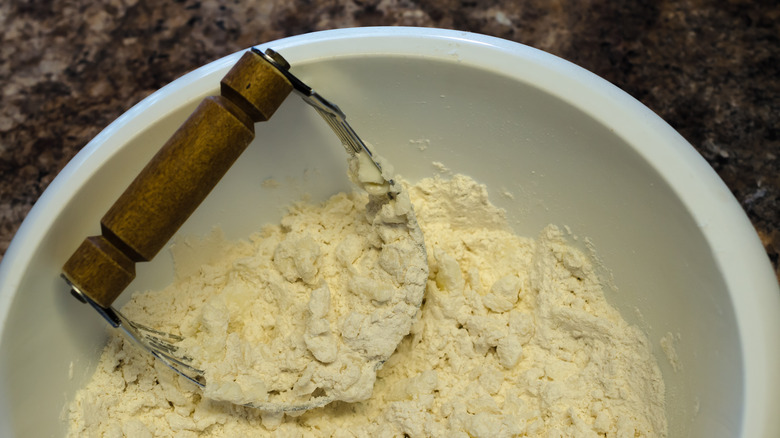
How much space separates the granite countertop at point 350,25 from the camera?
2.79ft

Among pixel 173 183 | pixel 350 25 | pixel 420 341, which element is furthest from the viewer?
pixel 350 25

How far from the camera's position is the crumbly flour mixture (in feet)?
2.16

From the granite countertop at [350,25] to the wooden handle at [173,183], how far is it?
1.28ft

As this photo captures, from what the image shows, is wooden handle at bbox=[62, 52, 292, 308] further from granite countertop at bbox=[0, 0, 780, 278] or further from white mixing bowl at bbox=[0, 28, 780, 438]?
granite countertop at bbox=[0, 0, 780, 278]

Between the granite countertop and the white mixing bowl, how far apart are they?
0.28 meters

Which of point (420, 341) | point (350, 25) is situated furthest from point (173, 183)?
point (350, 25)

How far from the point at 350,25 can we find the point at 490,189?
0.38 meters

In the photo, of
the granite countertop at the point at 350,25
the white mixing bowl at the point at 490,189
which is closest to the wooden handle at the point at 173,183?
the white mixing bowl at the point at 490,189

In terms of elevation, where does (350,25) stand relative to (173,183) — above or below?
above

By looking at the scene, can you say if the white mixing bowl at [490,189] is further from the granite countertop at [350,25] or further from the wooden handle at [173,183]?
the granite countertop at [350,25]

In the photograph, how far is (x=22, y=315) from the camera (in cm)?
55

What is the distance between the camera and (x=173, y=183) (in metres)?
0.54

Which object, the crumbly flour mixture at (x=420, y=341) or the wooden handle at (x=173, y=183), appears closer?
the wooden handle at (x=173, y=183)

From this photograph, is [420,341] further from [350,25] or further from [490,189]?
[350,25]
